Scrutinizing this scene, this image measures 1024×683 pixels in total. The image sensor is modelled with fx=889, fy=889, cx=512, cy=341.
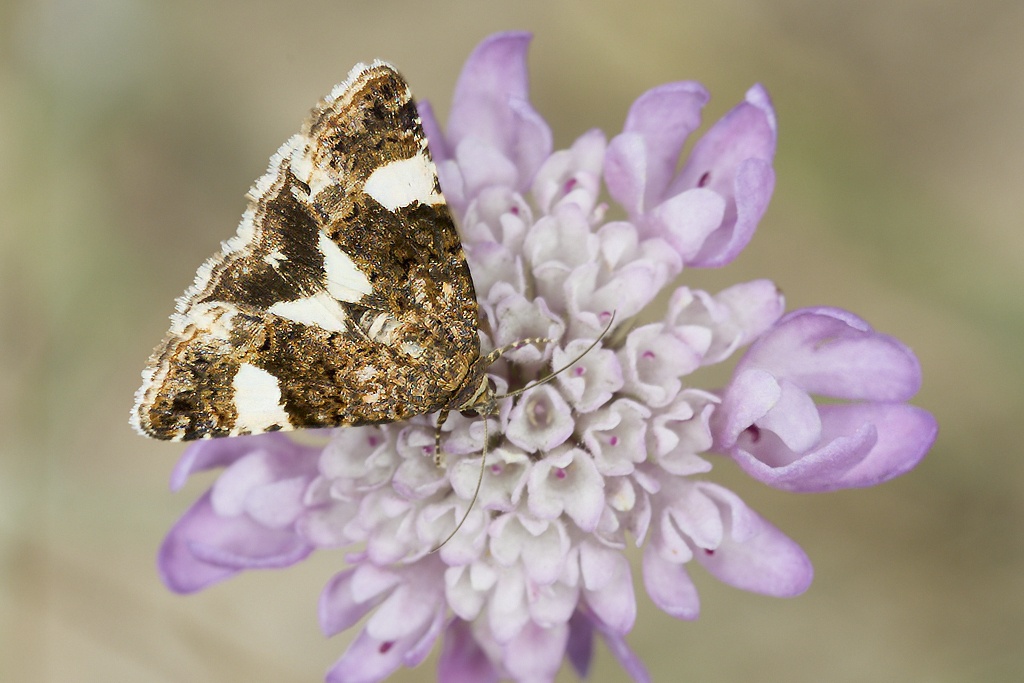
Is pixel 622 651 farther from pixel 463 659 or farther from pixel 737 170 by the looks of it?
pixel 737 170

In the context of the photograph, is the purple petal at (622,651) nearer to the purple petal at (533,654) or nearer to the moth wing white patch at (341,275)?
the purple petal at (533,654)

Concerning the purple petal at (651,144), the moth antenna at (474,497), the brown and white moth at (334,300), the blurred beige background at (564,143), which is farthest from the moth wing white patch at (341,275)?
the blurred beige background at (564,143)

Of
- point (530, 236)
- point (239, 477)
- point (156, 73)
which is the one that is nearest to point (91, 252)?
point (156, 73)

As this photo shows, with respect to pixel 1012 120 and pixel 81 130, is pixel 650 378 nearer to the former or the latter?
pixel 1012 120

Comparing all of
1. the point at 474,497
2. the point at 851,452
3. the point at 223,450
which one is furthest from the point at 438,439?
the point at 851,452

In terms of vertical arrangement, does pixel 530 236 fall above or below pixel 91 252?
below

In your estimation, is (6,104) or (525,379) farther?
(6,104)

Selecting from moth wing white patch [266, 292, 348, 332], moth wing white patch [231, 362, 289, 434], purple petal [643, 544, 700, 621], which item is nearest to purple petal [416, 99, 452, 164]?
moth wing white patch [266, 292, 348, 332]
